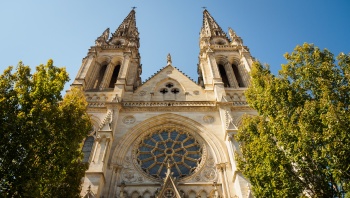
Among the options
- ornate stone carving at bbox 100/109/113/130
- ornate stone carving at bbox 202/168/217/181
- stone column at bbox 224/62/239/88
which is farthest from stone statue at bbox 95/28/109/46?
ornate stone carving at bbox 202/168/217/181

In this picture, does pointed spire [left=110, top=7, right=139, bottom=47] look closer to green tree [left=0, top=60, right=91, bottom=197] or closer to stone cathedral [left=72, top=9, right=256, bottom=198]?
stone cathedral [left=72, top=9, right=256, bottom=198]

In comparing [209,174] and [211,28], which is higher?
[211,28]

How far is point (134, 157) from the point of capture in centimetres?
1512

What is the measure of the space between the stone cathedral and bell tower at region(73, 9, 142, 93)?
80mm

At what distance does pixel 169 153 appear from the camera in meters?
15.6

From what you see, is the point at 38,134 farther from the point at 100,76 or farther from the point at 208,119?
the point at 100,76

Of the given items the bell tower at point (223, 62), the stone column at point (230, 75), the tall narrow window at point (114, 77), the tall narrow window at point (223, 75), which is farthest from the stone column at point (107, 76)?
the stone column at point (230, 75)

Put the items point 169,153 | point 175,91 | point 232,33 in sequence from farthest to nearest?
point 232,33 → point 175,91 → point 169,153

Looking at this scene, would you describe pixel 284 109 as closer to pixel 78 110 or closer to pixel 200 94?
pixel 78 110

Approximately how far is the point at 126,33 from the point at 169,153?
58.2 ft

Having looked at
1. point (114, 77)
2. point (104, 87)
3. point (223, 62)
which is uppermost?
point (223, 62)

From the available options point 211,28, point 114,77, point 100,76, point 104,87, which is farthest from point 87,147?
point 211,28

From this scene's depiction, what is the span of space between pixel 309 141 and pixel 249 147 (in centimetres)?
229

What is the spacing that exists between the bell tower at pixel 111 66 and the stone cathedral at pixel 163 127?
3.1 inches
